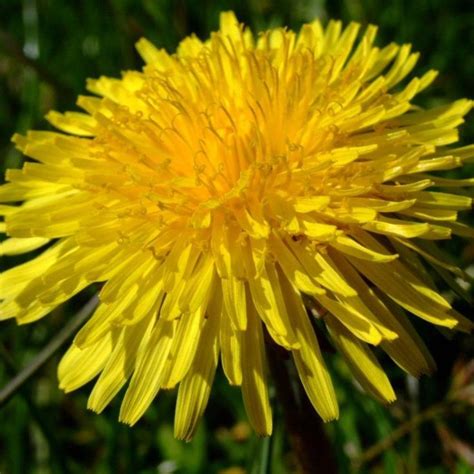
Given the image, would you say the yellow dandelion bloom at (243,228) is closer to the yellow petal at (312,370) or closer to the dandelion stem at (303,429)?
the yellow petal at (312,370)

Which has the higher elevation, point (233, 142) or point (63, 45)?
point (63, 45)

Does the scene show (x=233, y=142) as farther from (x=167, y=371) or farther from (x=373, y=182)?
(x=167, y=371)

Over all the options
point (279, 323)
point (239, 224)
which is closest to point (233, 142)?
point (239, 224)

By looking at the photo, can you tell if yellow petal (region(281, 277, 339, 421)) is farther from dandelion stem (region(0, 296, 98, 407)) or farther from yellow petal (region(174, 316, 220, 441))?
dandelion stem (region(0, 296, 98, 407))

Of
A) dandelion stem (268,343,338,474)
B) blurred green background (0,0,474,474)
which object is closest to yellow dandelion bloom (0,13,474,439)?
dandelion stem (268,343,338,474)

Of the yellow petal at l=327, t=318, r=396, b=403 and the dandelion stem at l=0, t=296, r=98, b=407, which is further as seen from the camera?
the dandelion stem at l=0, t=296, r=98, b=407

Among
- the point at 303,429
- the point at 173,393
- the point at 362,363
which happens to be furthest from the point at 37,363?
the point at 362,363

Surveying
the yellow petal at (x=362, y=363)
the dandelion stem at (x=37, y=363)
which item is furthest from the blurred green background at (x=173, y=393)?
the yellow petal at (x=362, y=363)
